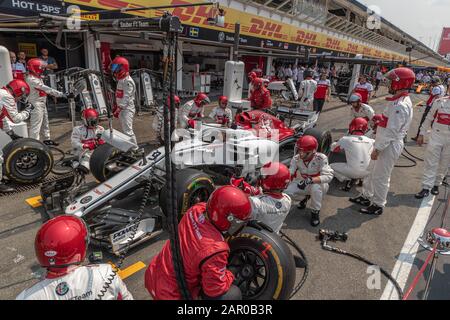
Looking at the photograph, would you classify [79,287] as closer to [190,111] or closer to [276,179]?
[276,179]

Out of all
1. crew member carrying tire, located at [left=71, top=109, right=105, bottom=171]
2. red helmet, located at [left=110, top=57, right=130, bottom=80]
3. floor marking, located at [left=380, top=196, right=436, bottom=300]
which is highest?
red helmet, located at [left=110, top=57, right=130, bottom=80]

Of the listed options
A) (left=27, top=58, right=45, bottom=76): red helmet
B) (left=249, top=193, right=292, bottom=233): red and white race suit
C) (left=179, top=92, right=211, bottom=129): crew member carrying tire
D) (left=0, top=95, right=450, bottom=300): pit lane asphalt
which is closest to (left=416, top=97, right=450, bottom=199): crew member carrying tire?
(left=0, top=95, right=450, bottom=300): pit lane asphalt

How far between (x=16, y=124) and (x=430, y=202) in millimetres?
8242

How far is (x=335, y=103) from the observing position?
1847cm

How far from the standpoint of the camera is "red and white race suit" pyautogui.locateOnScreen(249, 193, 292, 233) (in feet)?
11.0

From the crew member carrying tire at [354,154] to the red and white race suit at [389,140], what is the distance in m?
0.51

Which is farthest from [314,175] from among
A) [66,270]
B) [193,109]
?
[193,109]

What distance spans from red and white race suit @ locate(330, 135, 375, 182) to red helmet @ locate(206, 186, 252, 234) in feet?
13.0

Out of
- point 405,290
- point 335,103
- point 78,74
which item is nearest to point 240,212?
point 405,290

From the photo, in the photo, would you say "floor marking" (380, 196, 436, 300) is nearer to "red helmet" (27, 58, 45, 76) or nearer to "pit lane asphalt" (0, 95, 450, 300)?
"pit lane asphalt" (0, 95, 450, 300)

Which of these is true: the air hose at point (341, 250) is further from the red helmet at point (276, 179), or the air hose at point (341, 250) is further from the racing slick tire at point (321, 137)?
the racing slick tire at point (321, 137)

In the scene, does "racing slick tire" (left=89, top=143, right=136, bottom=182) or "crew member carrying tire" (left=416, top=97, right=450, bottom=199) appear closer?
"racing slick tire" (left=89, top=143, right=136, bottom=182)

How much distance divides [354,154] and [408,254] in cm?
209

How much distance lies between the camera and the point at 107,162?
16.1 feet
